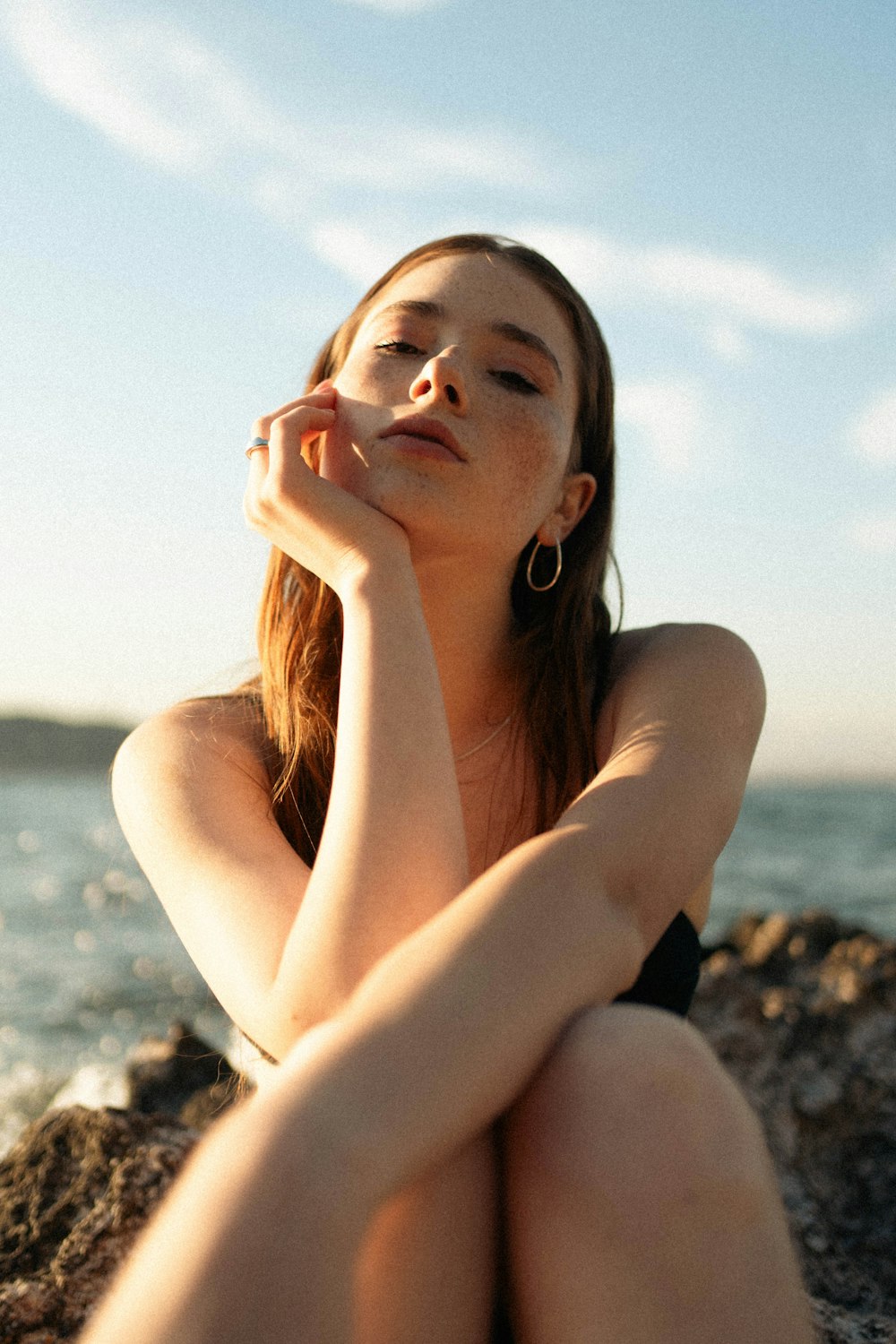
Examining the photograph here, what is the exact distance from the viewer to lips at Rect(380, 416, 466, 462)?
8.63 ft

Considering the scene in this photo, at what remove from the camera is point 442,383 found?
2646 mm

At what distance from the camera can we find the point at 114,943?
48.0 feet

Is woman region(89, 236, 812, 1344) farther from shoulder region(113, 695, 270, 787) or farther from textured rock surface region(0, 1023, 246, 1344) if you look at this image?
textured rock surface region(0, 1023, 246, 1344)

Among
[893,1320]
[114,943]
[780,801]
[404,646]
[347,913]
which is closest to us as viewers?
[347,913]

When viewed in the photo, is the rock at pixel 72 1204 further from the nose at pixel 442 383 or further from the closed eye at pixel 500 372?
the closed eye at pixel 500 372

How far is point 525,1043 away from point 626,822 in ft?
1.60

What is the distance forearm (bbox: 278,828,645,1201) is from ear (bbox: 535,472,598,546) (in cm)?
146

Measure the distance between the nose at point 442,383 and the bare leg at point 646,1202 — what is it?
4.91 ft

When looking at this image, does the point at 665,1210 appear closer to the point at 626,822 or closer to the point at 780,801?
the point at 626,822

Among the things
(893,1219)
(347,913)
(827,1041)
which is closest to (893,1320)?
(893,1219)

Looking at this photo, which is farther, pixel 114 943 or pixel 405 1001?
pixel 114 943

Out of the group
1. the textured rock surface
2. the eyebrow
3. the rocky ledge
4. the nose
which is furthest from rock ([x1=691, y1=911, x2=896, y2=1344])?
the eyebrow

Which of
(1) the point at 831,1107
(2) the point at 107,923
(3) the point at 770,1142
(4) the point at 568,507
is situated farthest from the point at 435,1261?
(2) the point at 107,923

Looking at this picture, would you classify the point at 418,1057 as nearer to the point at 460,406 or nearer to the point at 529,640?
the point at 460,406
